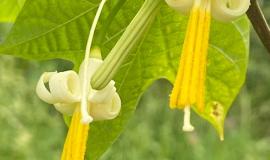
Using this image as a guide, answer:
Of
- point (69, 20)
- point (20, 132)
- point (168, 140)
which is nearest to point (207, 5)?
point (69, 20)

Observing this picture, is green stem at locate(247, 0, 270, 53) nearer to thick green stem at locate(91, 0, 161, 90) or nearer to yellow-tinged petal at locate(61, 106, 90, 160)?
thick green stem at locate(91, 0, 161, 90)

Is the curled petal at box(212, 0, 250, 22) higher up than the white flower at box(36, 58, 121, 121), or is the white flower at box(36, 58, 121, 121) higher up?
the curled petal at box(212, 0, 250, 22)

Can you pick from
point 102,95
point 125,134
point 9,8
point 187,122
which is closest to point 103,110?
point 102,95

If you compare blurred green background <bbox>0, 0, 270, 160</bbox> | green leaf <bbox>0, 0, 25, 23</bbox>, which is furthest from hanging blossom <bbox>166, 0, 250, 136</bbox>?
blurred green background <bbox>0, 0, 270, 160</bbox>

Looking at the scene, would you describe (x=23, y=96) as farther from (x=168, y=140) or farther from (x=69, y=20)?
(x=69, y=20)

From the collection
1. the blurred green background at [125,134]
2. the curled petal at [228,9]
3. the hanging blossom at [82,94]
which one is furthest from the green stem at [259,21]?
the blurred green background at [125,134]

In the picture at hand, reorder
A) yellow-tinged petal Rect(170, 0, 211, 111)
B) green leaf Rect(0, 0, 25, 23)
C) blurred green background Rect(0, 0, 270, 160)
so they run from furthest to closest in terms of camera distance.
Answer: blurred green background Rect(0, 0, 270, 160) < green leaf Rect(0, 0, 25, 23) < yellow-tinged petal Rect(170, 0, 211, 111)
